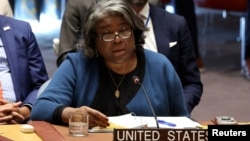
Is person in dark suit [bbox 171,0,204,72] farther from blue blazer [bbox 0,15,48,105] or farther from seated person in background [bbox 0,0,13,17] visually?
blue blazer [bbox 0,15,48,105]

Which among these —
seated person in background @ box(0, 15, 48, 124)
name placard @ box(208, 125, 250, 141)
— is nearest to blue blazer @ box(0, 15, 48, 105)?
seated person in background @ box(0, 15, 48, 124)

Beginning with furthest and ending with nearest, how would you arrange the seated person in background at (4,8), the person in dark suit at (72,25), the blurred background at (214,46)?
the blurred background at (214,46) < the seated person in background at (4,8) < the person in dark suit at (72,25)

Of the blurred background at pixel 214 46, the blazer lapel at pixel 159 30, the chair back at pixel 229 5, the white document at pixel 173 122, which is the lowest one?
the blurred background at pixel 214 46

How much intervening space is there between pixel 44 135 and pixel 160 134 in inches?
21.7

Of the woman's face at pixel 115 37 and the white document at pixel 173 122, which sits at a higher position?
the woman's face at pixel 115 37

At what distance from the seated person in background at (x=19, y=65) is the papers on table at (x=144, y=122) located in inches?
32.9

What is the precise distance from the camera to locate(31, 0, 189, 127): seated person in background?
3.18m

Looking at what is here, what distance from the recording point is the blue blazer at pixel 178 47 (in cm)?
388

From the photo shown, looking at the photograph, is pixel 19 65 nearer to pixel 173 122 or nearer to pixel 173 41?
pixel 173 41

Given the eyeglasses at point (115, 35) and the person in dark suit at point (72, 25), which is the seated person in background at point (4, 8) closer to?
the person in dark suit at point (72, 25)

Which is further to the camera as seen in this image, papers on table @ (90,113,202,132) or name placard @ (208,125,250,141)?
papers on table @ (90,113,202,132)

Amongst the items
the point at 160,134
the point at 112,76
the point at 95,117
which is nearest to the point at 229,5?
the point at 112,76

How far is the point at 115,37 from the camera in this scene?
10.5ft

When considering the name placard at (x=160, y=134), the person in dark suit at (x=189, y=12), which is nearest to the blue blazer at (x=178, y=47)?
the name placard at (x=160, y=134)
